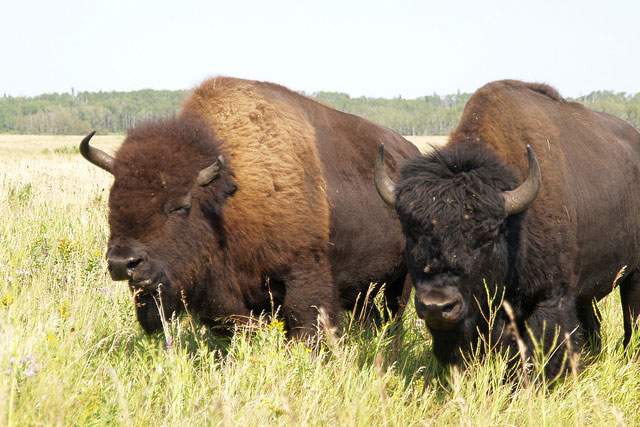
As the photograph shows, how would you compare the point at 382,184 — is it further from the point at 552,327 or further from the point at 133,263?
the point at 133,263

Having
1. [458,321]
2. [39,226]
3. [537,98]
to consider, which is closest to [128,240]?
[458,321]

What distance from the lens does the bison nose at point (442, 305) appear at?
4367mm

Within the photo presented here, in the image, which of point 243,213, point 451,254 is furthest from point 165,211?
point 451,254

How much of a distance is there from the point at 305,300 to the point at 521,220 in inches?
67.9

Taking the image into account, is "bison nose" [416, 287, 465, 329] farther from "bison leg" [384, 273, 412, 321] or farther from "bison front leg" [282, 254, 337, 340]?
"bison leg" [384, 273, 412, 321]

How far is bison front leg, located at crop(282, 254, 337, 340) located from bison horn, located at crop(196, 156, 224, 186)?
0.94 m

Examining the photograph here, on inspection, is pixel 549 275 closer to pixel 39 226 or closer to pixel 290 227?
pixel 290 227

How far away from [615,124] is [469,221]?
3386 millimetres

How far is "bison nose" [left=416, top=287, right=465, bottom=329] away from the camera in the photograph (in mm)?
→ 4367

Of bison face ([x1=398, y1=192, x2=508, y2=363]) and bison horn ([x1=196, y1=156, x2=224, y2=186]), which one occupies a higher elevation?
bison horn ([x1=196, y1=156, x2=224, y2=186])

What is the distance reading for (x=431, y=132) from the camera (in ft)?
576

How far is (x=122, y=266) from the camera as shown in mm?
4848

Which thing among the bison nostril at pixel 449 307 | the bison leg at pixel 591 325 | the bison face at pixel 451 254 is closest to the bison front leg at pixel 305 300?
the bison face at pixel 451 254

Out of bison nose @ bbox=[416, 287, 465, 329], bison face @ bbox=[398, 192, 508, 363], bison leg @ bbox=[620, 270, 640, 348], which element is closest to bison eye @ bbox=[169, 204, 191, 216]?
bison face @ bbox=[398, 192, 508, 363]
